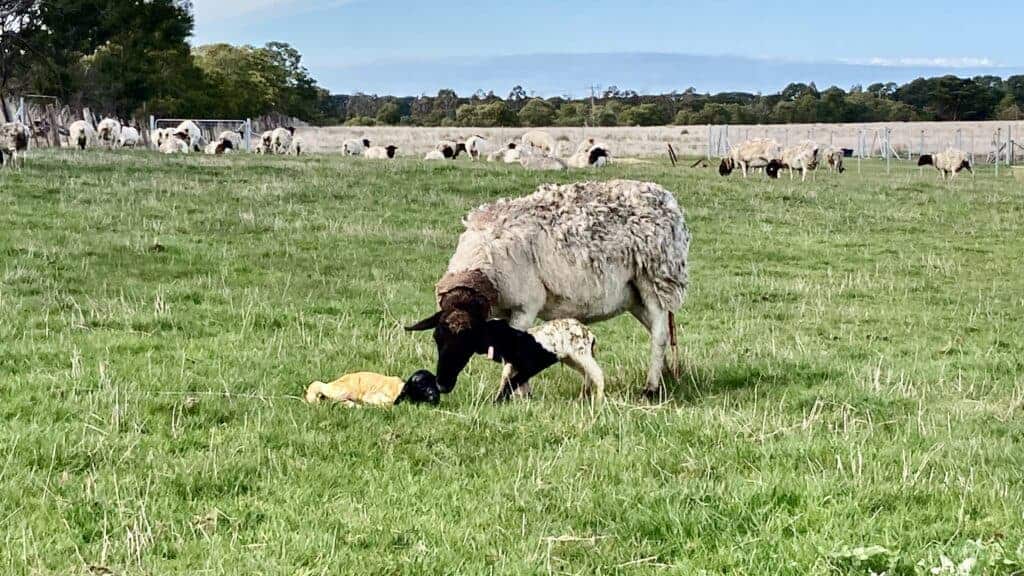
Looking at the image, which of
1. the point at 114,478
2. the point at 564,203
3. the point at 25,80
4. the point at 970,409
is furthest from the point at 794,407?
the point at 25,80

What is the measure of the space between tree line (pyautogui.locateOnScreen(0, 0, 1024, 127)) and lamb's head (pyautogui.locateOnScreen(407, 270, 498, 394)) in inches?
2211

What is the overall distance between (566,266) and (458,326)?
59.3 inches

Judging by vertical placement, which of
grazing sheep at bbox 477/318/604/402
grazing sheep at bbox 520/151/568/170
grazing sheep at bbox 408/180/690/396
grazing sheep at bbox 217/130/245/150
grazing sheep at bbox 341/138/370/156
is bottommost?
grazing sheep at bbox 477/318/604/402

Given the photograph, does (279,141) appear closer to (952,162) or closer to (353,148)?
(353,148)

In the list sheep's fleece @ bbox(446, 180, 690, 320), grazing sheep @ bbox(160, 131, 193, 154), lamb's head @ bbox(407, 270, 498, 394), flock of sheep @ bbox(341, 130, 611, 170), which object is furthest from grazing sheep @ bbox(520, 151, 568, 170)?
lamb's head @ bbox(407, 270, 498, 394)

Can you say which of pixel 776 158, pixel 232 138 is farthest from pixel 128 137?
pixel 776 158

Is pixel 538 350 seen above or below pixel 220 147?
below

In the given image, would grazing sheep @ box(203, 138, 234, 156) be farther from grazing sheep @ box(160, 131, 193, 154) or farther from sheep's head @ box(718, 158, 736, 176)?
sheep's head @ box(718, 158, 736, 176)

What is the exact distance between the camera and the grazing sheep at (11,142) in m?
25.0

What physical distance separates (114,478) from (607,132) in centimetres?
7600

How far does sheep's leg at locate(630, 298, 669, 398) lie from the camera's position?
872 centimetres

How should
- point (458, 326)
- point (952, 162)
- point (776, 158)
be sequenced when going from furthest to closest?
1. point (952, 162)
2. point (776, 158)
3. point (458, 326)

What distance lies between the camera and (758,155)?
40000 mm

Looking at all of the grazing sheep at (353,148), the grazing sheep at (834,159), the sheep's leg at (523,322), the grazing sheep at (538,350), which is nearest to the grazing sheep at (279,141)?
the grazing sheep at (353,148)
